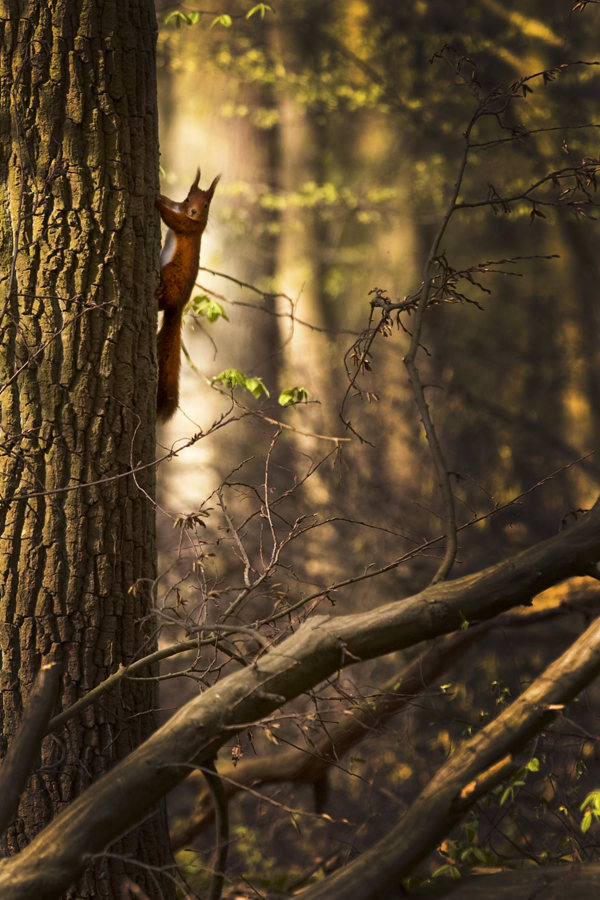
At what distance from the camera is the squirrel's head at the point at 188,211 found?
2695mm

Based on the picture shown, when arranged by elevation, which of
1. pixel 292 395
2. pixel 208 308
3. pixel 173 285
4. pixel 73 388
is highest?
pixel 208 308

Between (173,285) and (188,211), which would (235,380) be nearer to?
(173,285)

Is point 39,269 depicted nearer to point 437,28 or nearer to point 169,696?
point 169,696

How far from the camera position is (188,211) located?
285 cm

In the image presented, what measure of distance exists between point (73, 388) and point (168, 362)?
0.50 metres

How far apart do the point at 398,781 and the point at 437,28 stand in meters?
8.28

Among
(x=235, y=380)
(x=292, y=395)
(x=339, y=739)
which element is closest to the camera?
(x=235, y=380)

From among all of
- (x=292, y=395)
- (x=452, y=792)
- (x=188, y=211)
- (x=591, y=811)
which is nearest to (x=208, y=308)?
(x=188, y=211)

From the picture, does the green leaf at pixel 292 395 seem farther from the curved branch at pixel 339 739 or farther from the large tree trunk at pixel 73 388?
the curved branch at pixel 339 739

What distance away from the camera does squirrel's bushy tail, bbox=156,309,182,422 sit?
2.73 meters

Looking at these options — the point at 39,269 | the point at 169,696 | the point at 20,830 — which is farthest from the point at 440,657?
the point at 169,696

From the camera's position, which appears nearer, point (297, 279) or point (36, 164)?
point (36, 164)

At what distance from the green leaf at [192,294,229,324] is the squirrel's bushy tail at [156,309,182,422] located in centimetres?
32

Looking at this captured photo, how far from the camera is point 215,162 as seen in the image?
10312 mm
